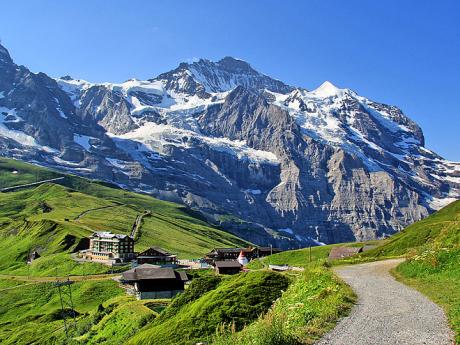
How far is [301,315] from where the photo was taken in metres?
23.2

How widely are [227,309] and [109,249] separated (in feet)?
503

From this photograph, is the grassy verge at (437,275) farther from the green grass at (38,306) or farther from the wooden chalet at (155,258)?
the wooden chalet at (155,258)

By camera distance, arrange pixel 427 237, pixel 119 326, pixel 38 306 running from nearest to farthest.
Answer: pixel 119 326 → pixel 427 237 → pixel 38 306

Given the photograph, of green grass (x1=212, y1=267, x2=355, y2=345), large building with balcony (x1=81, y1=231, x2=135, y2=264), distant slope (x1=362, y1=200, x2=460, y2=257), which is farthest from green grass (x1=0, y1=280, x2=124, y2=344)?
green grass (x1=212, y1=267, x2=355, y2=345)

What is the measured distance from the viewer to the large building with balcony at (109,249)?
169m

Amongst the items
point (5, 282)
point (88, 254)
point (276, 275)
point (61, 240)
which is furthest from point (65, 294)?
point (276, 275)

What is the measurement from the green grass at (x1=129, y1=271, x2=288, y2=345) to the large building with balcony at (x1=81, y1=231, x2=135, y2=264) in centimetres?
13875

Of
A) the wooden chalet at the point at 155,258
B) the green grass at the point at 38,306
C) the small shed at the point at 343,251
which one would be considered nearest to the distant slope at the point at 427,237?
the small shed at the point at 343,251

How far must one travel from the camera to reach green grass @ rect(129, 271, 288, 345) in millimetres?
27906

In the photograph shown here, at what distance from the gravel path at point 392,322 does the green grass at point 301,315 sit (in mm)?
667

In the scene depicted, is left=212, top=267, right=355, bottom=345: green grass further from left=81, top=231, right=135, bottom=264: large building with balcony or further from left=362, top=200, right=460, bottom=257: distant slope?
left=81, top=231, right=135, bottom=264: large building with balcony

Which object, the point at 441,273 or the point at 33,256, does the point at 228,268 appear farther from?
the point at 33,256

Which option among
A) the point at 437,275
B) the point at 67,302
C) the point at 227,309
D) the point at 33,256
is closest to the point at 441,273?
the point at 437,275

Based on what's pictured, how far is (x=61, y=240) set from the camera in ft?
614
